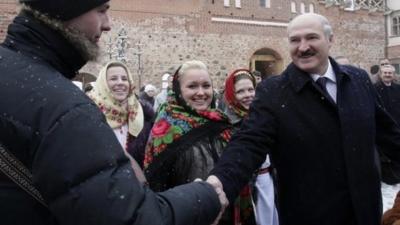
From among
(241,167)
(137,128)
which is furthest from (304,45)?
(137,128)

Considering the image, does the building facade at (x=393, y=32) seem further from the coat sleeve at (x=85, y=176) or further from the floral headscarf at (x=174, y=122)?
the coat sleeve at (x=85, y=176)

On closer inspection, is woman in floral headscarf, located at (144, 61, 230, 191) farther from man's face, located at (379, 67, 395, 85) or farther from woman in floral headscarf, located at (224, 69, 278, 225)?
man's face, located at (379, 67, 395, 85)

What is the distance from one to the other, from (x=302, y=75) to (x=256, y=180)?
1.48 m

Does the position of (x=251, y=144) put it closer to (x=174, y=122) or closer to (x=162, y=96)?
(x=174, y=122)

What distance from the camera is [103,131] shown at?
1.31 m

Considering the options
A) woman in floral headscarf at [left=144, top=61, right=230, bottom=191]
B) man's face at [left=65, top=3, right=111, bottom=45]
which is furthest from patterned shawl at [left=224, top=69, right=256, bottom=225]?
man's face at [left=65, top=3, right=111, bottom=45]

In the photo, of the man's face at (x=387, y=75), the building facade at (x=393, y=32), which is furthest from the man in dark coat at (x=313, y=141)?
the building facade at (x=393, y=32)

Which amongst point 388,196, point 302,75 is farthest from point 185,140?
point 388,196

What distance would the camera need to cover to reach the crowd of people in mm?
1252

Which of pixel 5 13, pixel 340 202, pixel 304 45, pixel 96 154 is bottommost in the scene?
pixel 340 202

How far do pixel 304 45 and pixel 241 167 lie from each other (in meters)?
0.74

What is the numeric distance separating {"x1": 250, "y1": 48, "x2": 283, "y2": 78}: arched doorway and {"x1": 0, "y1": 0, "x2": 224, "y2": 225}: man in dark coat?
2241 centimetres

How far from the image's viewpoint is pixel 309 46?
2557mm

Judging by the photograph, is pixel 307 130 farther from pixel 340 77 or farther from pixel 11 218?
pixel 11 218
